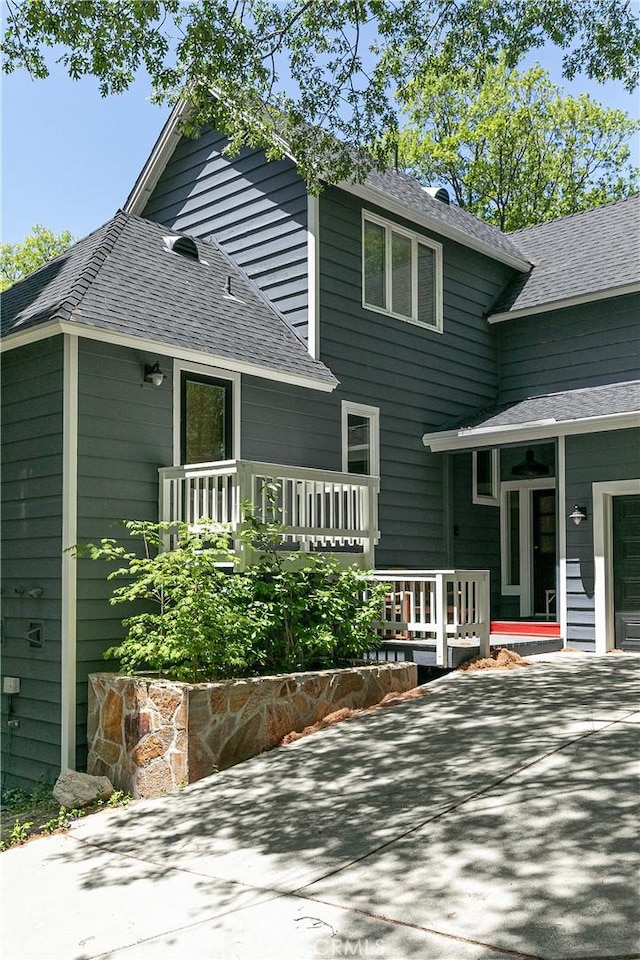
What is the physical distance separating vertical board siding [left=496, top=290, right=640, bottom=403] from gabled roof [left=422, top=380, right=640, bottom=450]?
9.2 inches

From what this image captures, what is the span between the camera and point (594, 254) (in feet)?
47.1

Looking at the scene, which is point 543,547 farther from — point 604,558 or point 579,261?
point 579,261

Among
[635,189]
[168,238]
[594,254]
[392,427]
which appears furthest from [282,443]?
[635,189]

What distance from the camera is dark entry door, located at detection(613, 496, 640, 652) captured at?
11336mm

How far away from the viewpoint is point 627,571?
11.4 meters

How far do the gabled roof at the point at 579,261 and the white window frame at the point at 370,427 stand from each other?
347cm

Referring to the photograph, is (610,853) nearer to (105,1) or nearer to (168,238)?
(105,1)

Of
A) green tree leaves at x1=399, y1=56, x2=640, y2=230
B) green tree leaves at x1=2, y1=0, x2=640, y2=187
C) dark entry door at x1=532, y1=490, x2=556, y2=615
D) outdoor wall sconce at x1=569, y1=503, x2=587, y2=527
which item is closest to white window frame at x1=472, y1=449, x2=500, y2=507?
dark entry door at x1=532, y1=490, x2=556, y2=615

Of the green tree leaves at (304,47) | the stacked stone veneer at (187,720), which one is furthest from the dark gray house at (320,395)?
the green tree leaves at (304,47)

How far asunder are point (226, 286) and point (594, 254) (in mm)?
6257

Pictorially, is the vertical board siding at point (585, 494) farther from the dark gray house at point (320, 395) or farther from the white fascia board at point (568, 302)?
the white fascia board at point (568, 302)

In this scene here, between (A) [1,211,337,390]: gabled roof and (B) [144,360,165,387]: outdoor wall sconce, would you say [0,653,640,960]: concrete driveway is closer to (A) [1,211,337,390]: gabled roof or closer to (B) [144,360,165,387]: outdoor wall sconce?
(B) [144,360,165,387]: outdoor wall sconce

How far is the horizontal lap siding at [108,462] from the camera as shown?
8531 millimetres

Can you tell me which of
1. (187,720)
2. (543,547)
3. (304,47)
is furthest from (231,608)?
(543,547)
